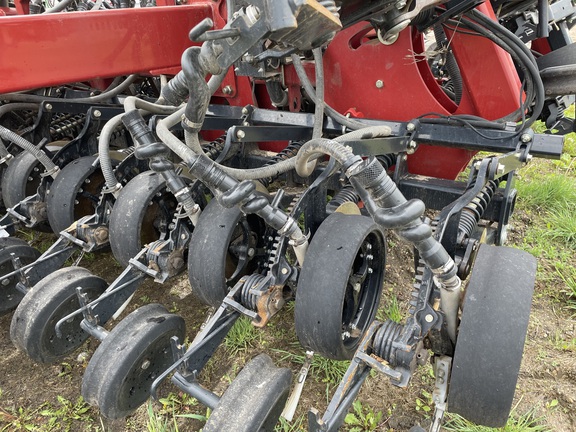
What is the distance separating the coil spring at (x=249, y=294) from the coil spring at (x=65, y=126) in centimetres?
223

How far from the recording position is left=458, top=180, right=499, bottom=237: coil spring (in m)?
1.65

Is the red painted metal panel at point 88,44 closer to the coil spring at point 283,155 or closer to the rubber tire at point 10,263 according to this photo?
the coil spring at point 283,155

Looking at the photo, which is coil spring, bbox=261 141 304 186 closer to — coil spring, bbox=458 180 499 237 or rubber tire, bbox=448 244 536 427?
coil spring, bbox=458 180 499 237

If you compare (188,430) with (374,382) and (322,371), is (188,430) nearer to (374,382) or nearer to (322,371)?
(322,371)

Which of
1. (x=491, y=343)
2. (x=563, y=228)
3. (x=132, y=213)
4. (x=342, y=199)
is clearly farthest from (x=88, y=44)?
(x=563, y=228)

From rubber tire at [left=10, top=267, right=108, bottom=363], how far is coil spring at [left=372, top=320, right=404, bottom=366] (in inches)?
48.4

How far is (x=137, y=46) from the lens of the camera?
188 cm

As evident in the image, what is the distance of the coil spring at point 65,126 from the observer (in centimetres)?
318

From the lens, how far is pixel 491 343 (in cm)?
121

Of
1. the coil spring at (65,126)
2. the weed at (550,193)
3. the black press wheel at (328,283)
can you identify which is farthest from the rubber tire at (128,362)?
the weed at (550,193)

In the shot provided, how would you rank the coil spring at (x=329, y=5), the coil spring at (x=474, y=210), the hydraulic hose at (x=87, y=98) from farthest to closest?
the hydraulic hose at (x=87, y=98) → the coil spring at (x=474, y=210) → the coil spring at (x=329, y=5)

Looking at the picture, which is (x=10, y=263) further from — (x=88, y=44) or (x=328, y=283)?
(x=328, y=283)

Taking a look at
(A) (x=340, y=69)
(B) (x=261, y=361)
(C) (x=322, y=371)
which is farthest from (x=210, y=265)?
→ (A) (x=340, y=69)

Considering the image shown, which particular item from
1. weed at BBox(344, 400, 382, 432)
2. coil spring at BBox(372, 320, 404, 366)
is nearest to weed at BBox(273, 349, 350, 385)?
weed at BBox(344, 400, 382, 432)
